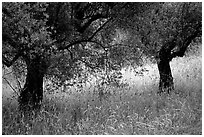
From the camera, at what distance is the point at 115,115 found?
38.9 ft

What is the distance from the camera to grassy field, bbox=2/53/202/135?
10570 mm

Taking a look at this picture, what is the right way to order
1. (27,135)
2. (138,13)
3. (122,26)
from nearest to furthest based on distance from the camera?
(27,135), (138,13), (122,26)

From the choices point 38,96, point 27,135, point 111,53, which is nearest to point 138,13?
point 111,53

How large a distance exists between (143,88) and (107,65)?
4.04m

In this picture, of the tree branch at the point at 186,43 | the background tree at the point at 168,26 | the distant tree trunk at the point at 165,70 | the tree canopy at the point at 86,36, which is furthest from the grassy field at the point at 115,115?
the background tree at the point at 168,26

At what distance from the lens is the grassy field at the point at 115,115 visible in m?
10.6

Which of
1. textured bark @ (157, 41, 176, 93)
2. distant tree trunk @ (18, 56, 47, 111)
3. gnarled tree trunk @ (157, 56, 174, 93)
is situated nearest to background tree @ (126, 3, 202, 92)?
textured bark @ (157, 41, 176, 93)

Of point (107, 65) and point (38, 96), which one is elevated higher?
point (107, 65)

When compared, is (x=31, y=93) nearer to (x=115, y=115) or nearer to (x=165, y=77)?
(x=115, y=115)

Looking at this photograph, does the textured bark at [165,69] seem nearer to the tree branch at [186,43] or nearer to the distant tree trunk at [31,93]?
the tree branch at [186,43]

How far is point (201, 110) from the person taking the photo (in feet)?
38.5

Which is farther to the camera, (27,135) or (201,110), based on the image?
(201,110)

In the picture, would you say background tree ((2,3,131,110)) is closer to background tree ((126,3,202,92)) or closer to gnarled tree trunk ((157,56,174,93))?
background tree ((126,3,202,92))

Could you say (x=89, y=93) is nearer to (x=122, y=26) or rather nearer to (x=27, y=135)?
(x=122, y=26)
